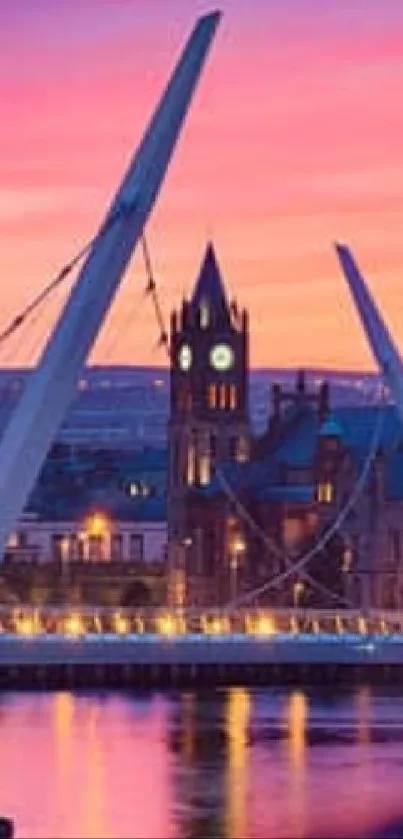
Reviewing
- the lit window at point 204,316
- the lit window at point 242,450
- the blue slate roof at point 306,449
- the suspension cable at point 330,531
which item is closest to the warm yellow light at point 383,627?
the suspension cable at point 330,531

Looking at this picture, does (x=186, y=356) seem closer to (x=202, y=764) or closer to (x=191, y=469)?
(x=191, y=469)

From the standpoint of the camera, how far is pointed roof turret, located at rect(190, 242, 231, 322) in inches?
5408

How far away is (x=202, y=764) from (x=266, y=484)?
5529cm

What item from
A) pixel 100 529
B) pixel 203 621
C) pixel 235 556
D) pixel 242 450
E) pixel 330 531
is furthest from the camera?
pixel 100 529

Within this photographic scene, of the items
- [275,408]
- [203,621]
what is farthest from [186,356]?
[203,621]

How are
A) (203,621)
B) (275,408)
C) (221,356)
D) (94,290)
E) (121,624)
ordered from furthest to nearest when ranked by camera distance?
(221,356), (275,408), (121,624), (203,621), (94,290)

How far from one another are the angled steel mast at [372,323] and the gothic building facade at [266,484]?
28.9 meters

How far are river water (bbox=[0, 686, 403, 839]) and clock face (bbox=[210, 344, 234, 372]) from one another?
40470 millimetres

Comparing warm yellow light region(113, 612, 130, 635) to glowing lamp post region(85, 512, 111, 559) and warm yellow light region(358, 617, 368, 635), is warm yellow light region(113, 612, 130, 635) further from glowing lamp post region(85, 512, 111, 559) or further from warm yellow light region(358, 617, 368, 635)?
glowing lamp post region(85, 512, 111, 559)

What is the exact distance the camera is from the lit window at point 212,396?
451 ft

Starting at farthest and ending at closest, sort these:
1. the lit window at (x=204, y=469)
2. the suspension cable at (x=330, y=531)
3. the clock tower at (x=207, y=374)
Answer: the clock tower at (x=207, y=374) → the lit window at (x=204, y=469) → the suspension cable at (x=330, y=531)

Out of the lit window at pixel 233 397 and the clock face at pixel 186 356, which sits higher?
the clock face at pixel 186 356

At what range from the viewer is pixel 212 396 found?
138 m

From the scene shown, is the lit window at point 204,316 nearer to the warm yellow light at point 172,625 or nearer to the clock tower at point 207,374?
the clock tower at point 207,374
